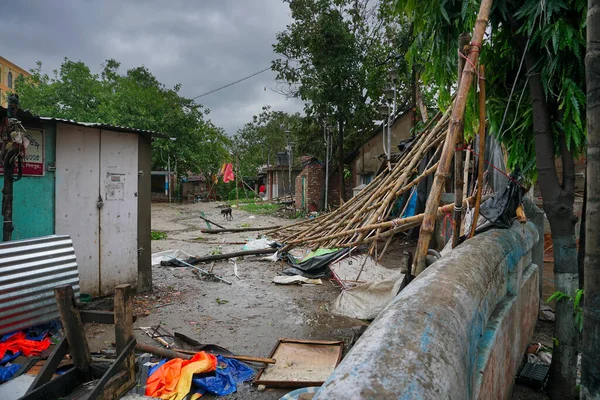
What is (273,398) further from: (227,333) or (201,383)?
(227,333)

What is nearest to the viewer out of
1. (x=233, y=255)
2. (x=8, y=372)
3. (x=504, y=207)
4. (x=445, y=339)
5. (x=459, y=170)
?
(x=445, y=339)

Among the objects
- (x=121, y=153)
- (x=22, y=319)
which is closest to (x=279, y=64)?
(x=121, y=153)

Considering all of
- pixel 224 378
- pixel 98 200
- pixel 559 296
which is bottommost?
pixel 224 378

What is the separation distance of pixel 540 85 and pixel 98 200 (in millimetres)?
5824

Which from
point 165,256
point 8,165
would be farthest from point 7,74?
point 8,165

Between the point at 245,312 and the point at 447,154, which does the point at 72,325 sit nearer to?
the point at 245,312

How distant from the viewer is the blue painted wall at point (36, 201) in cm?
487

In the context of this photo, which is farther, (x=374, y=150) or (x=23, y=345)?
(x=374, y=150)

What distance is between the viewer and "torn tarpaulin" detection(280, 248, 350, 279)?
751cm

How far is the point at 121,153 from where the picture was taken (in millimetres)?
6059

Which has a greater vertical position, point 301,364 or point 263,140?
point 263,140

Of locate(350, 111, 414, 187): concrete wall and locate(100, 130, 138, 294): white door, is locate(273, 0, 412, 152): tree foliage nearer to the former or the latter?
locate(350, 111, 414, 187): concrete wall

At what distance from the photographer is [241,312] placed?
573cm

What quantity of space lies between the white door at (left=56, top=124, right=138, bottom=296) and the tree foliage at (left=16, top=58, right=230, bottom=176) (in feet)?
62.4
